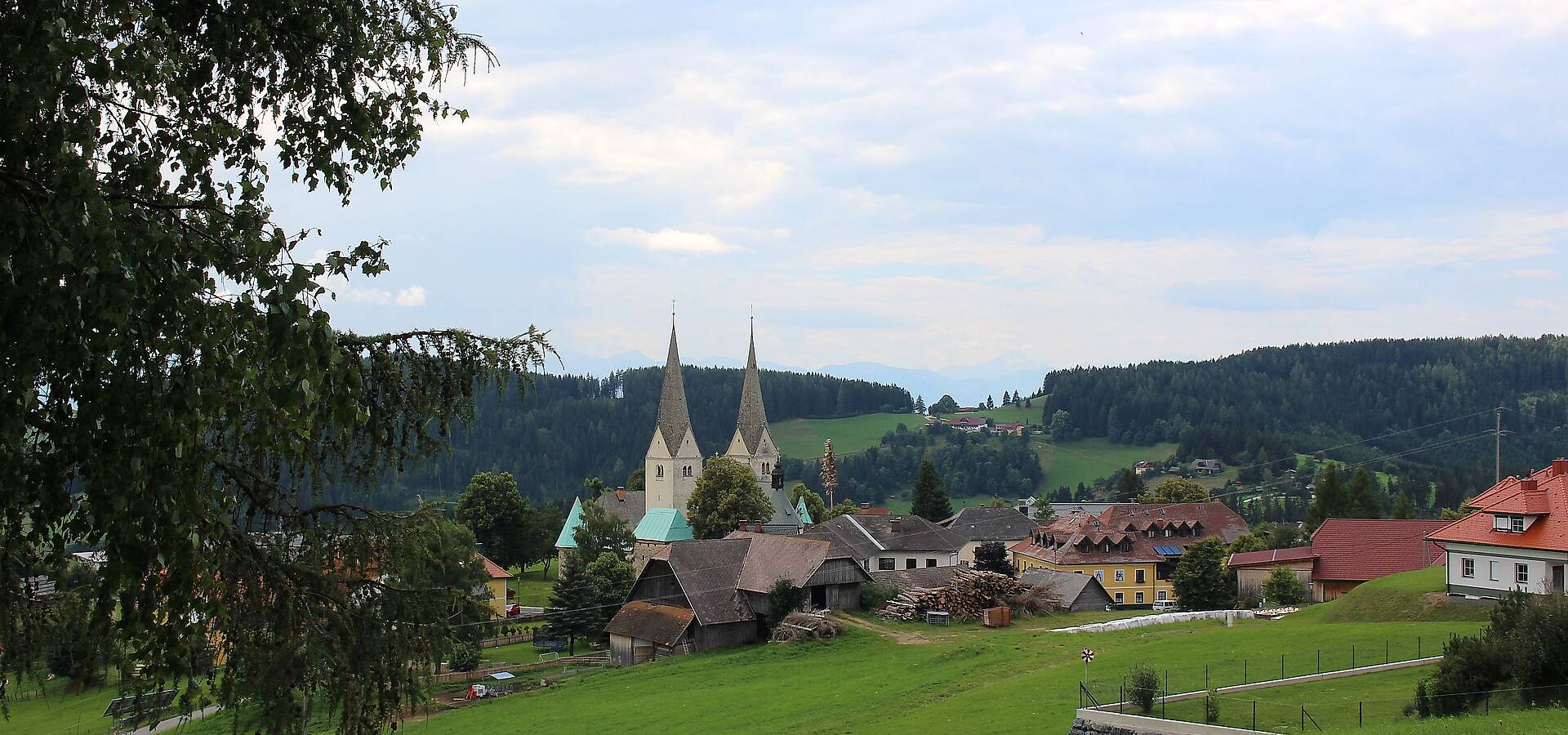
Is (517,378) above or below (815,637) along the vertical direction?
above

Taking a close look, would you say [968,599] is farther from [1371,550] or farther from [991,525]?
[991,525]

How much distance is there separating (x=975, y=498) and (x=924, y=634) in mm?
129541

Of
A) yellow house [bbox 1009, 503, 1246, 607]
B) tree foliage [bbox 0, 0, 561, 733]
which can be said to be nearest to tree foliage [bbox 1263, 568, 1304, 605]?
yellow house [bbox 1009, 503, 1246, 607]

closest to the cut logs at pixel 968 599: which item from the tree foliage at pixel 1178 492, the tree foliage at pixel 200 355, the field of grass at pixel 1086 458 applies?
the tree foliage at pixel 1178 492

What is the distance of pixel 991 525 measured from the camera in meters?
85.1

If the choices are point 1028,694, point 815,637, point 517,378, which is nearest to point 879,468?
point 815,637

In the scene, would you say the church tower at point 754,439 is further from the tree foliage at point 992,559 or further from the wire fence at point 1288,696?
the wire fence at point 1288,696

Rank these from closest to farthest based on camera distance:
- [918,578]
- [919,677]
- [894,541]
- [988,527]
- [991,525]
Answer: [919,677] < [918,578] < [894,541] < [988,527] < [991,525]

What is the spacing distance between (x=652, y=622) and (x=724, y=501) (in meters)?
26.1

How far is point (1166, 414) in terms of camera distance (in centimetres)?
19938

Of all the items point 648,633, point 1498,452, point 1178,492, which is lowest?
point 648,633

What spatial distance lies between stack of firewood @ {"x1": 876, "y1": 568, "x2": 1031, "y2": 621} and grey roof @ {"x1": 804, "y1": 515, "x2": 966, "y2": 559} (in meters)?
19.2

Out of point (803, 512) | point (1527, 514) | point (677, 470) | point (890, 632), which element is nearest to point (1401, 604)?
point (1527, 514)

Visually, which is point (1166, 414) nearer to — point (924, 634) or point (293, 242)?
point (924, 634)
